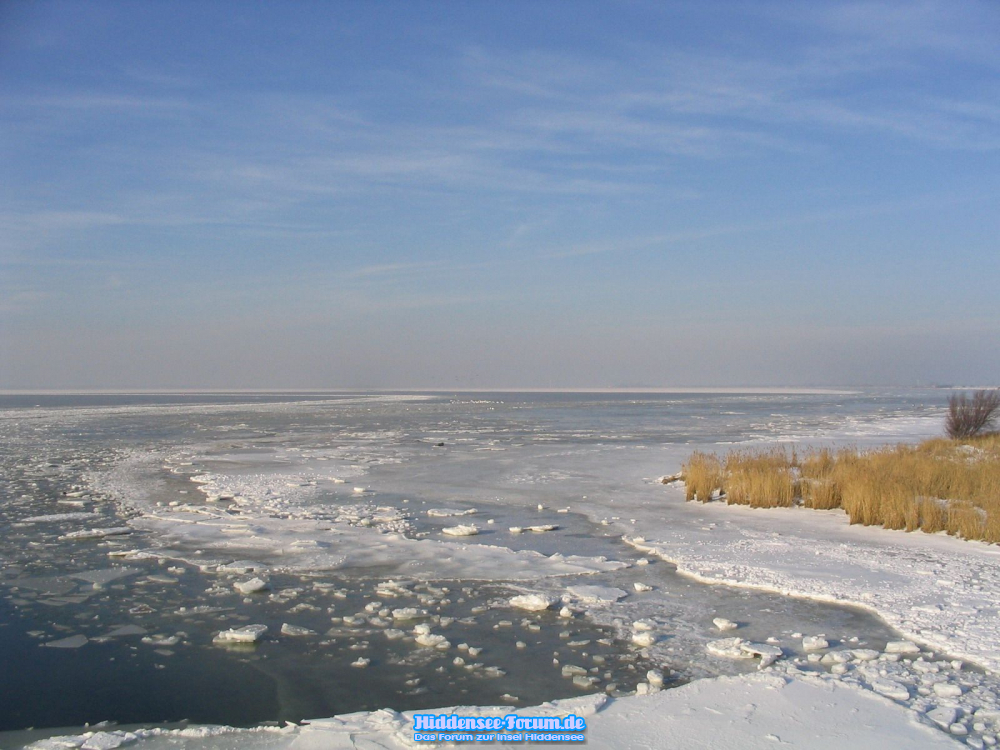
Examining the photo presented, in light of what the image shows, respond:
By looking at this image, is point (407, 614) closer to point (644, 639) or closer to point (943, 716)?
point (644, 639)

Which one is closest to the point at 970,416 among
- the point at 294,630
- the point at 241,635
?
the point at 294,630

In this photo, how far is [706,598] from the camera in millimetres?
6684

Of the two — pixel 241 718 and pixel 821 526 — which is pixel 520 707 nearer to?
pixel 241 718

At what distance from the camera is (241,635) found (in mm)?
5645

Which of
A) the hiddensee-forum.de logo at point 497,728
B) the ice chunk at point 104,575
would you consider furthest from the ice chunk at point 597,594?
the ice chunk at point 104,575

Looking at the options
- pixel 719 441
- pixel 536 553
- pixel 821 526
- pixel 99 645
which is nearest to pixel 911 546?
pixel 821 526

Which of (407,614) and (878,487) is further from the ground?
(878,487)

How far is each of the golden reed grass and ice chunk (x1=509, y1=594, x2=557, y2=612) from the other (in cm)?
520

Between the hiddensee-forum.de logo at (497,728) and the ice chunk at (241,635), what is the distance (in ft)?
6.19

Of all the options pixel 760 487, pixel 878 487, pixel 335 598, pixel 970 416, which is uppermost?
pixel 970 416

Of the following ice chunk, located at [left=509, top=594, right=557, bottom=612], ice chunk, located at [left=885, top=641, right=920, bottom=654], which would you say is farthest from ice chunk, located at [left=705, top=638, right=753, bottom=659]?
ice chunk, located at [left=509, top=594, right=557, bottom=612]

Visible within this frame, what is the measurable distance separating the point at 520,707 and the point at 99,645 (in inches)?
120

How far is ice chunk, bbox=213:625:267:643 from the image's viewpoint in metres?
5.62

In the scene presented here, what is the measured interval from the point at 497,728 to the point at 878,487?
7.68 metres
